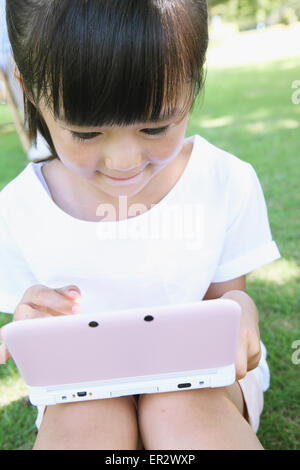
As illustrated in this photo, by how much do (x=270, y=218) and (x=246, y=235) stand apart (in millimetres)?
1092

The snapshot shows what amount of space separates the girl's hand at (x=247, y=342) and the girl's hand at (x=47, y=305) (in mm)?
268

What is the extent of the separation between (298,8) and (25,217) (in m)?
16.0

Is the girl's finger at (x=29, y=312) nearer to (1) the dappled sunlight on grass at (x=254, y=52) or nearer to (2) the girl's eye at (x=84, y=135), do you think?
(2) the girl's eye at (x=84, y=135)

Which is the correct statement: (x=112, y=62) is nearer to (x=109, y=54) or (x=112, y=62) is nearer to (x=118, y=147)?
(x=109, y=54)

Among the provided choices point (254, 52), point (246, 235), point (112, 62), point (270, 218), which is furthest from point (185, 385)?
point (254, 52)

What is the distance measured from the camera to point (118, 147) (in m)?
0.69

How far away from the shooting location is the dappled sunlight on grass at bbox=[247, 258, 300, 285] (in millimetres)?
1618

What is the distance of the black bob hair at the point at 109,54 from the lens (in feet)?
1.98

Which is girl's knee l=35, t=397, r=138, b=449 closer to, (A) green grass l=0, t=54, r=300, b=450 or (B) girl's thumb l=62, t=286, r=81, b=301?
(B) girl's thumb l=62, t=286, r=81, b=301
